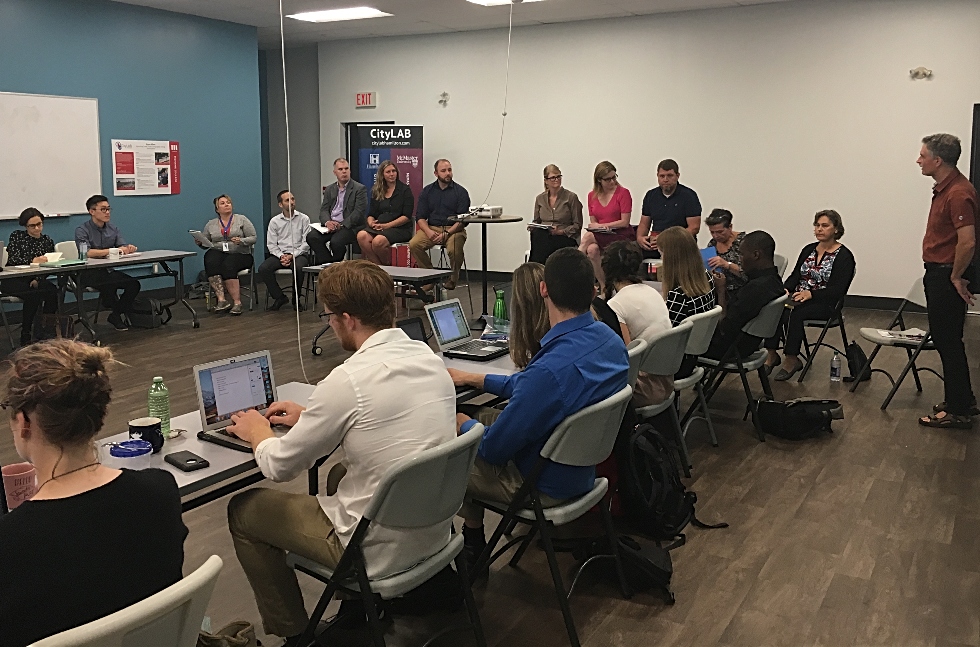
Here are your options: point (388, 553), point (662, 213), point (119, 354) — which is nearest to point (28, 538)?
point (388, 553)

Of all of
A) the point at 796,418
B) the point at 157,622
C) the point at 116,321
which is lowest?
the point at 796,418

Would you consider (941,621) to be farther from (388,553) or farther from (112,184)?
(112,184)

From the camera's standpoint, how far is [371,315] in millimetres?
2480

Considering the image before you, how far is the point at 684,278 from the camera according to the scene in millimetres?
4738

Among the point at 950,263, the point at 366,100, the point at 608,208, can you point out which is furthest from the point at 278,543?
the point at 366,100

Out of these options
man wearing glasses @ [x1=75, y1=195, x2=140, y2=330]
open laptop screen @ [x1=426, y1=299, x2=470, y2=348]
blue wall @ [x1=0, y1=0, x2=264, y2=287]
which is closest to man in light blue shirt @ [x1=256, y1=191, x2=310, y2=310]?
blue wall @ [x1=0, y1=0, x2=264, y2=287]

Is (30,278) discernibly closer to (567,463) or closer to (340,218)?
(340,218)

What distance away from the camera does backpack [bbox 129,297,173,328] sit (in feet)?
26.7

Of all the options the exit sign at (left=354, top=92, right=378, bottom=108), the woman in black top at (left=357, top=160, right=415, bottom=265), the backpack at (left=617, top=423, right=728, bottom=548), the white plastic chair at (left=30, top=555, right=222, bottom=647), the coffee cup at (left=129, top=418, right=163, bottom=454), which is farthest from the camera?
the exit sign at (left=354, top=92, right=378, bottom=108)

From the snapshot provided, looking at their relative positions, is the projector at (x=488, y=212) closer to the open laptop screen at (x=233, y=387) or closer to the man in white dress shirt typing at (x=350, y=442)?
the open laptop screen at (x=233, y=387)

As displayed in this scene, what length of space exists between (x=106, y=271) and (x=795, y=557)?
6556mm

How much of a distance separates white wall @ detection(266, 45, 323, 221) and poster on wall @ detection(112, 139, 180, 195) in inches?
120

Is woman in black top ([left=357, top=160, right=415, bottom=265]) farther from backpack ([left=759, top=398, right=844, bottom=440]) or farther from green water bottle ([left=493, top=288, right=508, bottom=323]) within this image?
backpack ([left=759, top=398, right=844, bottom=440])

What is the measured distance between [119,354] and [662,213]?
4.82m
